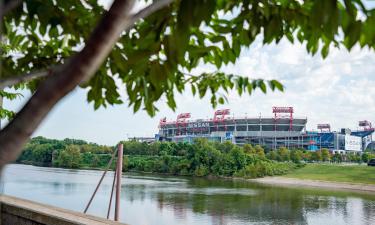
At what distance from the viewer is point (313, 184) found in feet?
99.3

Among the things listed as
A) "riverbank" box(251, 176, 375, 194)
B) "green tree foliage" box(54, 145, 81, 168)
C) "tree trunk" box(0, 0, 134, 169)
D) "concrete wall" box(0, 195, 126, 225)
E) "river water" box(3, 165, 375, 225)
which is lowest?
"riverbank" box(251, 176, 375, 194)

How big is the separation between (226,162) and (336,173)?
923 centimetres

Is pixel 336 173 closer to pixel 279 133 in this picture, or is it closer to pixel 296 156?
pixel 296 156

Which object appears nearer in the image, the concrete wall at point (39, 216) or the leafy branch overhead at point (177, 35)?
the leafy branch overhead at point (177, 35)

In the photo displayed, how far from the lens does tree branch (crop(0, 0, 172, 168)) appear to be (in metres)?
0.59

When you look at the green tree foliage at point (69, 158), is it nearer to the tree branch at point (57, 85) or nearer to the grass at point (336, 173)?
the grass at point (336, 173)

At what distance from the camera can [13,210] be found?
3629mm

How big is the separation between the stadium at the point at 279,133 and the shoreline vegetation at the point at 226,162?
8.72 metres

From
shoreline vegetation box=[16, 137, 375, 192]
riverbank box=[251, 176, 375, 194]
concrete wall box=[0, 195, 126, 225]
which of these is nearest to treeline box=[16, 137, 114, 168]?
shoreline vegetation box=[16, 137, 375, 192]

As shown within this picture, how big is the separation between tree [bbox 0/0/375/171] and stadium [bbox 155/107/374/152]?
47556mm

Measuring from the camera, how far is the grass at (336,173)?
31456 millimetres

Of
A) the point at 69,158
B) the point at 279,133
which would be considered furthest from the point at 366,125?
the point at 69,158

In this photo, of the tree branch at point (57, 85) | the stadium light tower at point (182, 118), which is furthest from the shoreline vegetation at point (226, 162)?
the tree branch at point (57, 85)

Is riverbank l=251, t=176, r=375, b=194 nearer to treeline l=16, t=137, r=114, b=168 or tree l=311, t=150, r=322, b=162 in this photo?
tree l=311, t=150, r=322, b=162
